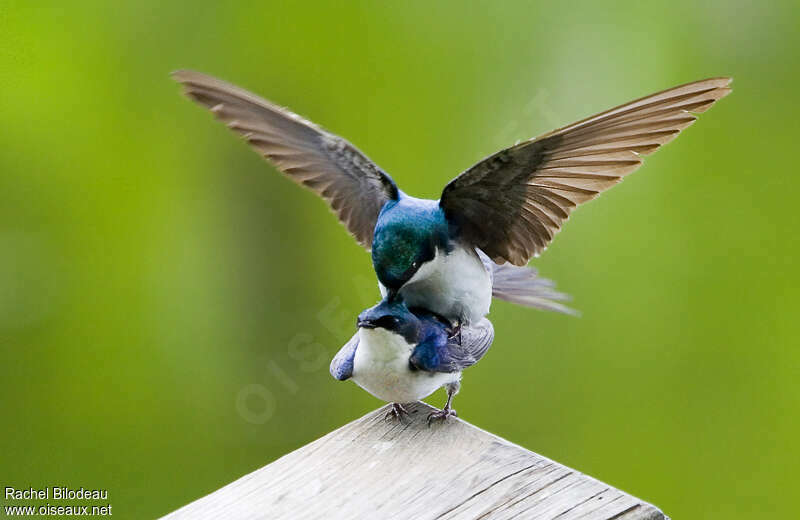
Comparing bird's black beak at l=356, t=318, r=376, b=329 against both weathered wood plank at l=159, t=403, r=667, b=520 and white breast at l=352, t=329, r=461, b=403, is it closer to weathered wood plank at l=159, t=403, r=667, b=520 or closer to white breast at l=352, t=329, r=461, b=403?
white breast at l=352, t=329, r=461, b=403

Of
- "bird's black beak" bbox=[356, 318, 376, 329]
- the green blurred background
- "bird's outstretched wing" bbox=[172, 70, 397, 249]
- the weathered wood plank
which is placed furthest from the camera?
the green blurred background

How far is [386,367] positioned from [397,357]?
0.09ft

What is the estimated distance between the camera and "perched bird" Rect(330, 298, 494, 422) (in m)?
1.89

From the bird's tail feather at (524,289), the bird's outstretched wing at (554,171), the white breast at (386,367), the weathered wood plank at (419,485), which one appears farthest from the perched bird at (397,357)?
the bird's tail feather at (524,289)

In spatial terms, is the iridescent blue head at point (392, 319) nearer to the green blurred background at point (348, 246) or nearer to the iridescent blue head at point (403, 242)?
the iridescent blue head at point (403, 242)

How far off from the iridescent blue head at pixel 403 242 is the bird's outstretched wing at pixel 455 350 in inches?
5.4

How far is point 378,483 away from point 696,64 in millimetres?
2432

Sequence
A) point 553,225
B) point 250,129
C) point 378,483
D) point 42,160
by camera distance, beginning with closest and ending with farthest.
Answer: point 378,483
point 553,225
point 250,129
point 42,160

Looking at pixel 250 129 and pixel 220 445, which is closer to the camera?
pixel 250 129

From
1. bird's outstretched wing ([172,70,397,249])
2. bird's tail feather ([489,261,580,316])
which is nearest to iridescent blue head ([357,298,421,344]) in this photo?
bird's outstretched wing ([172,70,397,249])

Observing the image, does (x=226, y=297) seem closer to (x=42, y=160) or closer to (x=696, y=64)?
(x=42, y=160)

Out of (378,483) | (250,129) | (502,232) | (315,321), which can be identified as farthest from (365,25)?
(378,483)

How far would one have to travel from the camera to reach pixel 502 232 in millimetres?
2211

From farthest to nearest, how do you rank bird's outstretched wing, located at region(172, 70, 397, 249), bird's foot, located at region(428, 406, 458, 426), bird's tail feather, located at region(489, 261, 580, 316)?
bird's tail feather, located at region(489, 261, 580, 316) < bird's outstretched wing, located at region(172, 70, 397, 249) < bird's foot, located at region(428, 406, 458, 426)
